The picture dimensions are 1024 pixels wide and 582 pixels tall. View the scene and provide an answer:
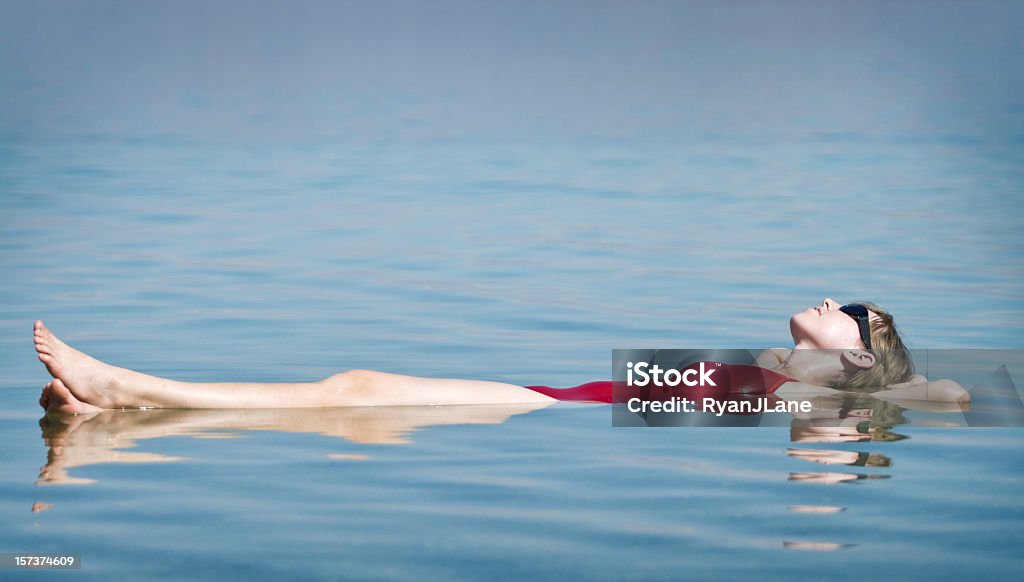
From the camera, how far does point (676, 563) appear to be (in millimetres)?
3883

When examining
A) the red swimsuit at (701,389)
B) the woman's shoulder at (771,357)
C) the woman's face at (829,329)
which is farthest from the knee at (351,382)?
the woman's face at (829,329)

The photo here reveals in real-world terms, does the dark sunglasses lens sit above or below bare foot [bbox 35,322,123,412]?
above

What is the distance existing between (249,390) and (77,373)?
0.62m

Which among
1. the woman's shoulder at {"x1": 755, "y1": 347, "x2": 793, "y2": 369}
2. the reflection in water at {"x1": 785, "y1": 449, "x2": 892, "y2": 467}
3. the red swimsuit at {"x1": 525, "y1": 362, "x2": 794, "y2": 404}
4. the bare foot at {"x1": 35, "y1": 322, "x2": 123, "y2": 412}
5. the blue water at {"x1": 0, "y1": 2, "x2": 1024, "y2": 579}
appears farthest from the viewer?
the woman's shoulder at {"x1": 755, "y1": 347, "x2": 793, "y2": 369}

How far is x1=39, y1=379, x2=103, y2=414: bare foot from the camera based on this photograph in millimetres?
5414

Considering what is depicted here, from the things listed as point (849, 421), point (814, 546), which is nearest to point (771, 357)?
point (849, 421)

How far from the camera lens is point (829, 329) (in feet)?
19.1

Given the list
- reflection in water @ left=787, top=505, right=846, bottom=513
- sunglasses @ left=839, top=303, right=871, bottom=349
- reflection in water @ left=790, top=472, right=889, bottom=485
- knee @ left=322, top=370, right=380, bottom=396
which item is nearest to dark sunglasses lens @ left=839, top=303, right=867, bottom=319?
sunglasses @ left=839, top=303, right=871, bottom=349

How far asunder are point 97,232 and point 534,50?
17020 millimetres

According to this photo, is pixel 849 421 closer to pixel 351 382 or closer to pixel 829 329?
pixel 829 329

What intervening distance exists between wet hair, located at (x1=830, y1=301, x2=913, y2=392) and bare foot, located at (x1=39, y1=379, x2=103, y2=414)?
2.88 meters

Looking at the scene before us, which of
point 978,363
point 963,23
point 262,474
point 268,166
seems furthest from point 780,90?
point 262,474

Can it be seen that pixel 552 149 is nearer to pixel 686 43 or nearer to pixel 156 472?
pixel 156 472

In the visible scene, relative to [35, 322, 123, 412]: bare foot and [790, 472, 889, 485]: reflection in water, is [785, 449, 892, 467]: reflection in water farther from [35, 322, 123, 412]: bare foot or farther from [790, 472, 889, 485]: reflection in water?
[35, 322, 123, 412]: bare foot
